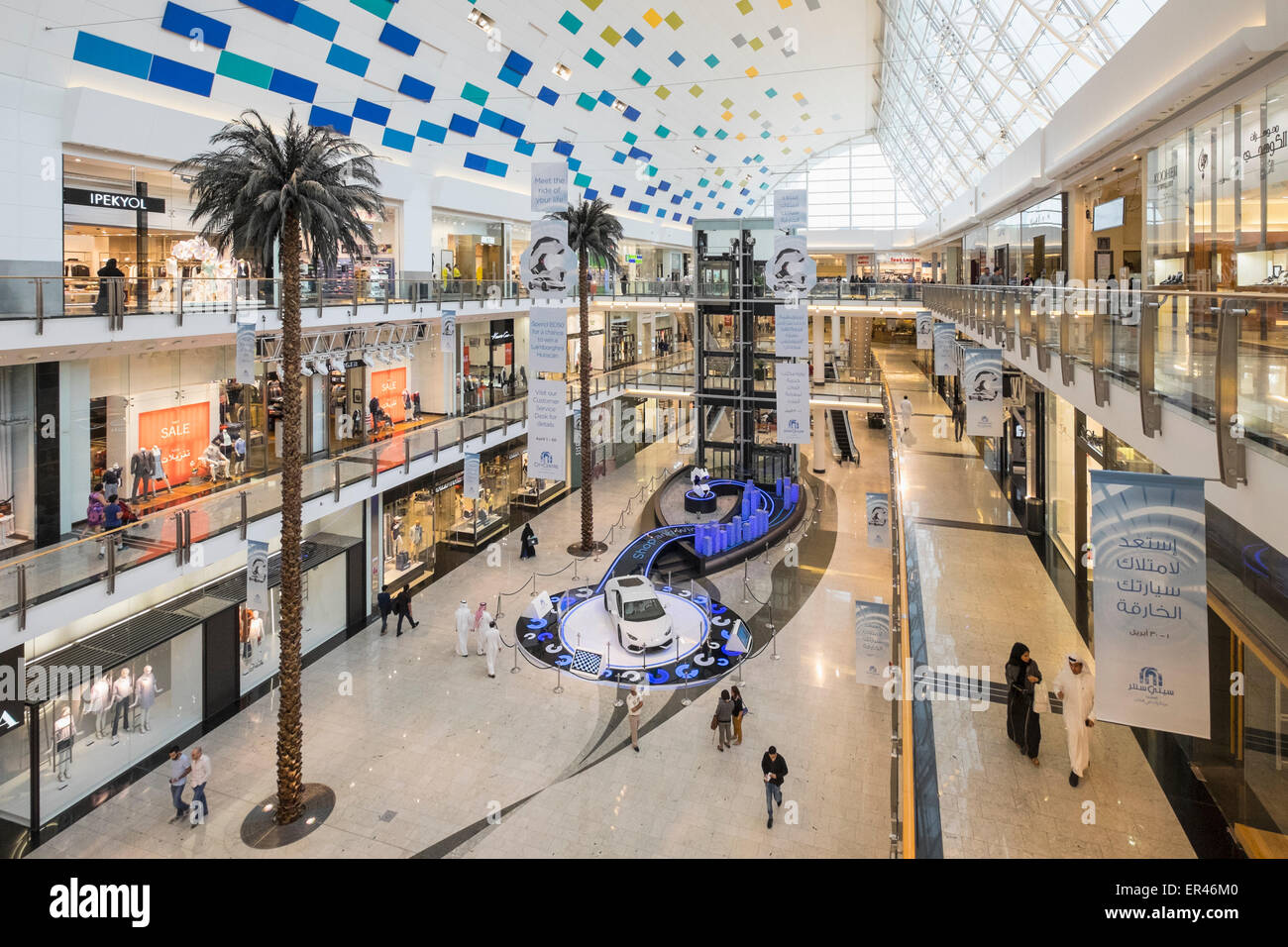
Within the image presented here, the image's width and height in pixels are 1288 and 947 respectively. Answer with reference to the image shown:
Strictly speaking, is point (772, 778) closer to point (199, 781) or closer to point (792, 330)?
point (199, 781)

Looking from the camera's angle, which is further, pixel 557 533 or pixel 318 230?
pixel 557 533

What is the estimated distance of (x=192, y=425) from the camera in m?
16.3

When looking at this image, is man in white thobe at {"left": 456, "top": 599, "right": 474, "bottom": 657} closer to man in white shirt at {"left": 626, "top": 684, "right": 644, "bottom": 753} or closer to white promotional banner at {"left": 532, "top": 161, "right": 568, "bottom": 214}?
man in white shirt at {"left": 626, "top": 684, "right": 644, "bottom": 753}

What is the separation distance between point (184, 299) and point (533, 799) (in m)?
10.4

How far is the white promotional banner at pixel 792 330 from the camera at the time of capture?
1905 centimetres

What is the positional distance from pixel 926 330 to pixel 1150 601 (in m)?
25.5

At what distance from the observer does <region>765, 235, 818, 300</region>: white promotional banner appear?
19.1m

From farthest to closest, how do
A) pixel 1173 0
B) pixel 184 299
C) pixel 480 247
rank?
1. pixel 480 247
2. pixel 184 299
3. pixel 1173 0

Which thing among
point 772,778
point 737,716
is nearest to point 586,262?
point 737,716

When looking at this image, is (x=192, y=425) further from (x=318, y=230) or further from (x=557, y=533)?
(x=557, y=533)

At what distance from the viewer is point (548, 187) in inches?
634

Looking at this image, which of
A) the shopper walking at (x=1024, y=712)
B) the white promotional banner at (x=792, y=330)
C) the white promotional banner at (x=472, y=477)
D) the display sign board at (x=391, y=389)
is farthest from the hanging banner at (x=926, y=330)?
the shopper walking at (x=1024, y=712)
